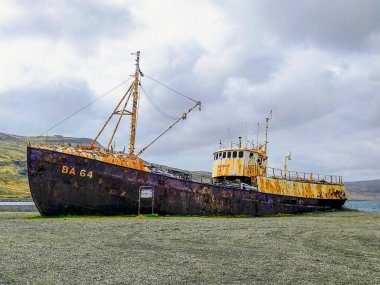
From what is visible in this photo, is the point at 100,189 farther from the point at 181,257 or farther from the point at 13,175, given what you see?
the point at 13,175

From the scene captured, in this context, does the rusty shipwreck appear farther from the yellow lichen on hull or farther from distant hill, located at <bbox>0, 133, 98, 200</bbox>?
distant hill, located at <bbox>0, 133, 98, 200</bbox>

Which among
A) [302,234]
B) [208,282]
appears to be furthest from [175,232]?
[208,282]

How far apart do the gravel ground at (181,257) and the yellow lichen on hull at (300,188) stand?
19650 millimetres

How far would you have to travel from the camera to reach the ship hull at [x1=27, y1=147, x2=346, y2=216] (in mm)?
26359

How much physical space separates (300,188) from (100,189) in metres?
22.1

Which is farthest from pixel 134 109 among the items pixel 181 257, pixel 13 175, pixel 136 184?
pixel 13 175

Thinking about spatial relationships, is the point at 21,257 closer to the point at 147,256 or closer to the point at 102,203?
the point at 147,256

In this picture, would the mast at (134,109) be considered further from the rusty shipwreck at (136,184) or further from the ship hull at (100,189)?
the ship hull at (100,189)

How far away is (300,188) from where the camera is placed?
41.4 m

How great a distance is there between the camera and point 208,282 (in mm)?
8406

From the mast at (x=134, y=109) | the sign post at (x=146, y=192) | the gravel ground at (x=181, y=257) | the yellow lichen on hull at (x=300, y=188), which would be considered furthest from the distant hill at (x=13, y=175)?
the gravel ground at (x=181, y=257)

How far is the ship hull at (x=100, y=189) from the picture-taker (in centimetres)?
2636

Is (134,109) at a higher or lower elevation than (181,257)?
higher

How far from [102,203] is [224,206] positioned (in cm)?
1033
